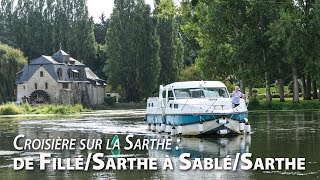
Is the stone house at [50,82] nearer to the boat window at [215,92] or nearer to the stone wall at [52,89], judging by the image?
the stone wall at [52,89]

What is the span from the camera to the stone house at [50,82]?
11444 cm

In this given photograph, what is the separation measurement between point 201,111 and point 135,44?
81.3 meters

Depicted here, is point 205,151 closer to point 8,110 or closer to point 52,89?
point 8,110

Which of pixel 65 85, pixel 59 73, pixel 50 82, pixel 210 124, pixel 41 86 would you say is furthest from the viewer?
pixel 65 85

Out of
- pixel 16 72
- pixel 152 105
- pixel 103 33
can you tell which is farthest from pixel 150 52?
pixel 152 105

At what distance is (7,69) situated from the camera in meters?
103

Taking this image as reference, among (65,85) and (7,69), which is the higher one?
(7,69)

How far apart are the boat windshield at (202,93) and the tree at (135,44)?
3070 inches

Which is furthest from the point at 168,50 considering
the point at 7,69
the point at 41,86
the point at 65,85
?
the point at 7,69

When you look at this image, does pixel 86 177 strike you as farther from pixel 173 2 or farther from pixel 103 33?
pixel 103 33

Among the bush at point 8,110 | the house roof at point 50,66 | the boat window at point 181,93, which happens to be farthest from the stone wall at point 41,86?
the boat window at point 181,93

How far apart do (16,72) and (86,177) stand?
93474mm

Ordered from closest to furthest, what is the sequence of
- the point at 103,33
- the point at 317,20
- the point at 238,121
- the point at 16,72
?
the point at 238,121, the point at 317,20, the point at 16,72, the point at 103,33

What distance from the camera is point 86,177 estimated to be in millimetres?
15508
